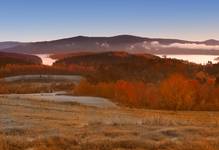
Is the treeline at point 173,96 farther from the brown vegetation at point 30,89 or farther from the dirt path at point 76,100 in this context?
the brown vegetation at point 30,89

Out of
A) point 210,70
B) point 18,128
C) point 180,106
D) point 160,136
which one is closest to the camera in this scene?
point 160,136

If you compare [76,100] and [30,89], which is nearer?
[76,100]

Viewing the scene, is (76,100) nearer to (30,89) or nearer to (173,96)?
(173,96)

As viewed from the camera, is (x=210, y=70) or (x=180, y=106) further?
(x=210, y=70)

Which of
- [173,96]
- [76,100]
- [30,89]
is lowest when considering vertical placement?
[30,89]

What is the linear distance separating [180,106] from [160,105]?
11.1 ft

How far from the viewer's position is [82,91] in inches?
4082

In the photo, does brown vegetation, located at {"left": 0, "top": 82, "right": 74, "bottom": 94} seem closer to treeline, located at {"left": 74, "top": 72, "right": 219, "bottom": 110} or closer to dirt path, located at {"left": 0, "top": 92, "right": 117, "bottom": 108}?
treeline, located at {"left": 74, "top": 72, "right": 219, "bottom": 110}

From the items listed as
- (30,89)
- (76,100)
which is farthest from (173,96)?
(30,89)

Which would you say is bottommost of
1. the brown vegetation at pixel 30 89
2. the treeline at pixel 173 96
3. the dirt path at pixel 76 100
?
the brown vegetation at pixel 30 89

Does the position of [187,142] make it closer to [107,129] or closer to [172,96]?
[107,129]

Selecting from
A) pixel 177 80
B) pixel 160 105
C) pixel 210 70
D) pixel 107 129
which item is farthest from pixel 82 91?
pixel 210 70

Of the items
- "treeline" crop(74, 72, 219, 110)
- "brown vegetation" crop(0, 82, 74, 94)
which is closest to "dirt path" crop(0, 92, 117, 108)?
"treeline" crop(74, 72, 219, 110)

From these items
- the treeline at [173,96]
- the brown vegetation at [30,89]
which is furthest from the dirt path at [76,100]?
the brown vegetation at [30,89]
